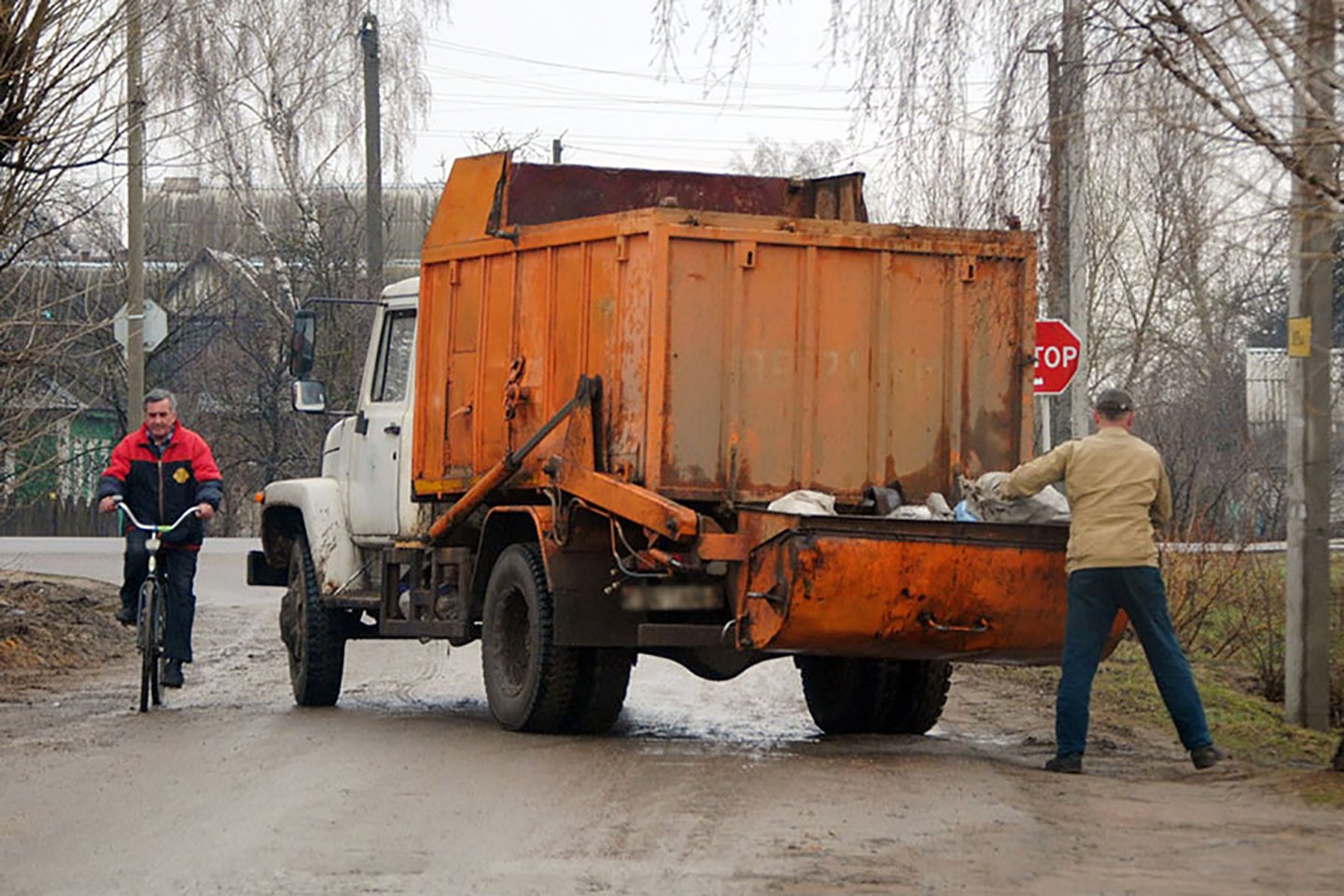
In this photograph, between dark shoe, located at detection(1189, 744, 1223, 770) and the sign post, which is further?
the sign post

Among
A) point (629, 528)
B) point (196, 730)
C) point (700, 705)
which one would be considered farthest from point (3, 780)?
point (700, 705)

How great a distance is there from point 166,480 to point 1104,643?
603 cm

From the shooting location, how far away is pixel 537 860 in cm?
721

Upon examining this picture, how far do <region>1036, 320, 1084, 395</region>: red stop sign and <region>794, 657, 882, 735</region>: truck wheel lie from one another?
489cm

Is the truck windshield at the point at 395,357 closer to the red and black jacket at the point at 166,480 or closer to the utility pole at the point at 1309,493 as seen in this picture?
the red and black jacket at the point at 166,480

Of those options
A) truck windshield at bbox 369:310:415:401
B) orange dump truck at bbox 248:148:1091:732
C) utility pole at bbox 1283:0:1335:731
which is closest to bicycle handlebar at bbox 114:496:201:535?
truck windshield at bbox 369:310:415:401

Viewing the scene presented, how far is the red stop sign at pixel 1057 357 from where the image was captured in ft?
53.2

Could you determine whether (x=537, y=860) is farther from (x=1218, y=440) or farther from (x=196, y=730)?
(x=1218, y=440)

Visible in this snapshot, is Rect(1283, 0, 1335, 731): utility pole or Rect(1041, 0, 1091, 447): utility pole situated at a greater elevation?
Rect(1041, 0, 1091, 447): utility pole

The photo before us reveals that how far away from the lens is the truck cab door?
518 inches

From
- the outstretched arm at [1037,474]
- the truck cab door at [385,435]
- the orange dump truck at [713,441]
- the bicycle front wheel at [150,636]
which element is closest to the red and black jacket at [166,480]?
the bicycle front wheel at [150,636]

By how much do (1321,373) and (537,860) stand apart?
7.05 meters

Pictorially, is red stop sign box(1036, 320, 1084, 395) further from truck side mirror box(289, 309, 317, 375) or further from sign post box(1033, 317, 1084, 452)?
truck side mirror box(289, 309, 317, 375)

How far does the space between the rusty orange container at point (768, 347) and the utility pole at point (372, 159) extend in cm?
2332
